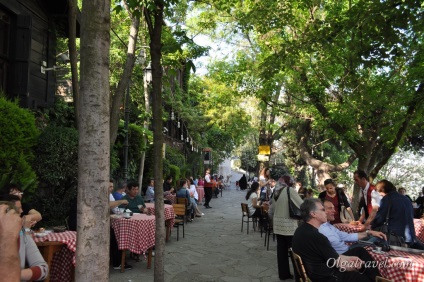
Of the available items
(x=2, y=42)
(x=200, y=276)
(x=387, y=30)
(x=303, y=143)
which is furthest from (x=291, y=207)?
(x=303, y=143)

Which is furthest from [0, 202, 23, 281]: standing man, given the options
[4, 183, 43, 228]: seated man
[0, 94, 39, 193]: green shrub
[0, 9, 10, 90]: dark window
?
[0, 9, 10, 90]: dark window

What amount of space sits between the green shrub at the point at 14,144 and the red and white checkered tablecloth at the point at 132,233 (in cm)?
184

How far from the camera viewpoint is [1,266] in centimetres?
246

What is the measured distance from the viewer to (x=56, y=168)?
30.7 ft

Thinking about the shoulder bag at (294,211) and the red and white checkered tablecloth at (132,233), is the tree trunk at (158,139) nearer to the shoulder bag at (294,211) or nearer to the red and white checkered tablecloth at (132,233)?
the red and white checkered tablecloth at (132,233)

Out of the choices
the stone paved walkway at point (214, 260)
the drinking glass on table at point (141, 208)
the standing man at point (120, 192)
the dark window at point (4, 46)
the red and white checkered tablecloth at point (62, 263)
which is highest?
the dark window at point (4, 46)

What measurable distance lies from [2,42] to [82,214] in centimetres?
826

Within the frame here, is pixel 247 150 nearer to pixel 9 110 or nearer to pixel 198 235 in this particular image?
pixel 198 235

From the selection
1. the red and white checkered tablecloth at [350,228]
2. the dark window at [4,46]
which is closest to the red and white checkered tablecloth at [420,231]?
the red and white checkered tablecloth at [350,228]

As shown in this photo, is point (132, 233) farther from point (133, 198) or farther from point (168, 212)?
point (168, 212)

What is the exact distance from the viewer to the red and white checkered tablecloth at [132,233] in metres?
7.39

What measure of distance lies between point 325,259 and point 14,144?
6170 mm

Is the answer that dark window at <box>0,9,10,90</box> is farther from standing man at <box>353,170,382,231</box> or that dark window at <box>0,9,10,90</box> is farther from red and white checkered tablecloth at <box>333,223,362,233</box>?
standing man at <box>353,170,382,231</box>

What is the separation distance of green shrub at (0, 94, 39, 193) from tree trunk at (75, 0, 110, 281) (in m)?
4.84
